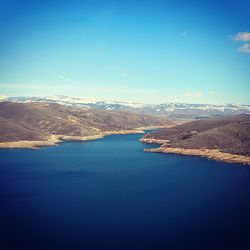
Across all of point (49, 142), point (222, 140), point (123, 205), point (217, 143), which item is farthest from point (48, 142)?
point (123, 205)

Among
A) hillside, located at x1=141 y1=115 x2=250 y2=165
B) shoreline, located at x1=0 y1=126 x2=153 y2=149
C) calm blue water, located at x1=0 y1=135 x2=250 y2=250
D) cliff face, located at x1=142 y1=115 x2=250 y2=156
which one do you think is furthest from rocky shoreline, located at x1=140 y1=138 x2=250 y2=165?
shoreline, located at x1=0 y1=126 x2=153 y2=149

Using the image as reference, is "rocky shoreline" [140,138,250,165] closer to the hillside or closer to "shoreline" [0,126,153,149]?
the hillside

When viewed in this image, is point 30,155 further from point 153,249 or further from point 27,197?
point 153,249

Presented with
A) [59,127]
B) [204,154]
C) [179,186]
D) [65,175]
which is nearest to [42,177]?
[65,175]

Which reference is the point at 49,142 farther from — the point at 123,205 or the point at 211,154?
the point at 123,205

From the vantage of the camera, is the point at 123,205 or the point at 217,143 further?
the point at 217,143
